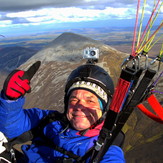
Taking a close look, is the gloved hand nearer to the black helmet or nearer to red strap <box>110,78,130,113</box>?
the black helmet

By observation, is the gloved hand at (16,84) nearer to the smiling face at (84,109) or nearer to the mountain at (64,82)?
the smiling face at (84,109)

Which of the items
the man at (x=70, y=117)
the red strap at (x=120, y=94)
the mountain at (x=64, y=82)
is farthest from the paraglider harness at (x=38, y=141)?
the mountain at (x=64, y=82)

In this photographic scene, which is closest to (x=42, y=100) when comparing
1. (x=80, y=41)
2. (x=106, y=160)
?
(x=80, y=41)

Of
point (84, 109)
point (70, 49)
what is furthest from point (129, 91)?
point (70, 49)

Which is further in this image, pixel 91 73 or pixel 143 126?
pixel 143 126

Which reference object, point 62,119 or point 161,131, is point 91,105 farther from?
point 161,131

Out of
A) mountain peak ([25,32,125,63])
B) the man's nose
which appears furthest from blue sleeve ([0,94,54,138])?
mountain peak ([25,32,125,63])

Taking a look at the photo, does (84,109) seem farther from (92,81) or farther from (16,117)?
(16,117)
